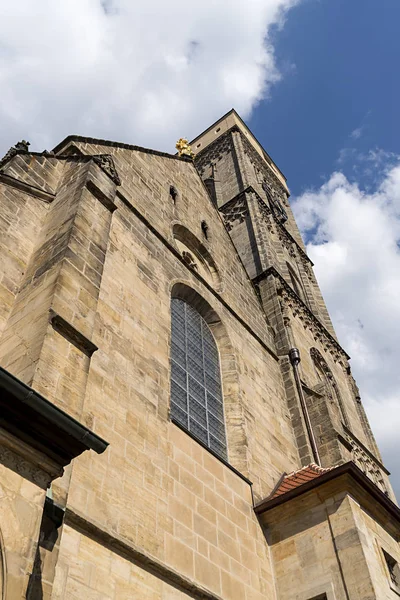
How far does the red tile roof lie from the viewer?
10.0 m

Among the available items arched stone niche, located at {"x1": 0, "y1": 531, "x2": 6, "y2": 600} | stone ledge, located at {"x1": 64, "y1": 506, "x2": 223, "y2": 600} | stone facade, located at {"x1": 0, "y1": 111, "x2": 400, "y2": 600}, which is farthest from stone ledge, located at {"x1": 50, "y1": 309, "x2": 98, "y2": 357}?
arched stone niche, located at {"x1": 0, "y1": 531, "x2": 6, "y2": 600}

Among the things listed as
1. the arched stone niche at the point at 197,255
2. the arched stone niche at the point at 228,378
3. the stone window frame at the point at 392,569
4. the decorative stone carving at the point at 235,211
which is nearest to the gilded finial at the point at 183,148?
the arched stone niche at the point at 197,255

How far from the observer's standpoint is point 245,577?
8055mm

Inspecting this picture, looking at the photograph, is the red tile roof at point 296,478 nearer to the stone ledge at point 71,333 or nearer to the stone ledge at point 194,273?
the stone ledge at point 194,273

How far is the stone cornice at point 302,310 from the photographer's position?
17719mm

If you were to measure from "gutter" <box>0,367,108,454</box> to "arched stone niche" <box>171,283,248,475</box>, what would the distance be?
18.0 ft

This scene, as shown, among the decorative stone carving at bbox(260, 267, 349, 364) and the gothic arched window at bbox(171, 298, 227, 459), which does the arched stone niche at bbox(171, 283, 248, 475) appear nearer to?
the gothic arched window at bbox(171, 298, 227, 459)

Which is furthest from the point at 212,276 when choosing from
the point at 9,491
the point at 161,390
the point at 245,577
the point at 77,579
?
the point at 9,491

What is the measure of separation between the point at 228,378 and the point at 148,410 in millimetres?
3678

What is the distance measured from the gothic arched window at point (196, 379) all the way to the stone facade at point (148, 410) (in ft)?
0.76

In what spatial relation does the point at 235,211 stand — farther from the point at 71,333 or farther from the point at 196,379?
the point at 71,333

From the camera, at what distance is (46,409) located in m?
4.55

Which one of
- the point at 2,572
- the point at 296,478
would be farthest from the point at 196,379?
the point at 2,572

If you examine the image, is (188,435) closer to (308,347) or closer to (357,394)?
(308,347)
